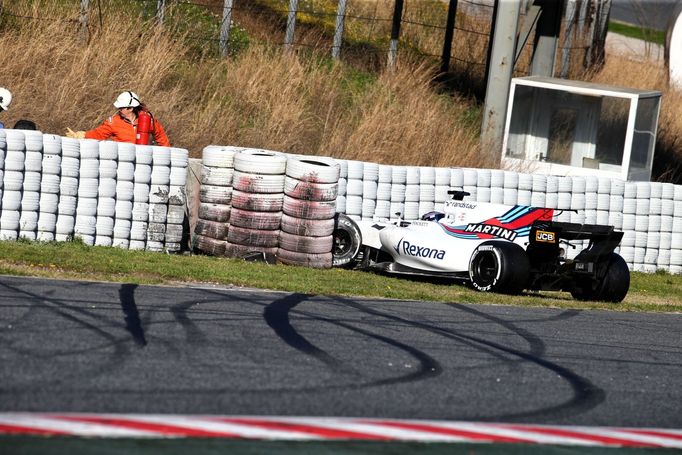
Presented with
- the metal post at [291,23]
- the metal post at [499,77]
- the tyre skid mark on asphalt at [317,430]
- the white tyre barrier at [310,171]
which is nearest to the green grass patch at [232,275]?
the white tyre barrier at [310,171]

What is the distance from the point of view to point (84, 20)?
21.0m

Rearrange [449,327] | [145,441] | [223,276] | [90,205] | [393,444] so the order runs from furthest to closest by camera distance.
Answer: [90,205], [223,276], [449,327], [393,444], [145,441]

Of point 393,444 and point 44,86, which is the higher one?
point 44,86

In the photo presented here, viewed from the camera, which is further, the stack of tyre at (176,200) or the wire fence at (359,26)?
the wire fence at (359,26)

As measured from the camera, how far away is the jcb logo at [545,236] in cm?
1319

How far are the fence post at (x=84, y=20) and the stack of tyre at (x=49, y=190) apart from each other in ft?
25.4

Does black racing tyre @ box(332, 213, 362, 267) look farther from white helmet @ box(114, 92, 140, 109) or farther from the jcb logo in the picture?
white helmet @ box(114, 92, 140, 109)

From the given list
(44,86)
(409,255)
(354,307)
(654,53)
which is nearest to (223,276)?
(354,307)

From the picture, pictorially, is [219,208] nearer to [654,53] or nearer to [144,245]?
[144,245]

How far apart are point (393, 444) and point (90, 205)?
8384 millimetres

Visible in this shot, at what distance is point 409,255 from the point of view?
553 inches

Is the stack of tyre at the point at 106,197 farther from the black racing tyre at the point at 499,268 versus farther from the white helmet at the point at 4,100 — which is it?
the black racing tyre at the point at 499,268

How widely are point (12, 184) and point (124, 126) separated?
7.88 feet

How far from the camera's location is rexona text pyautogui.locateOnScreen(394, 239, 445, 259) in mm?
13789
